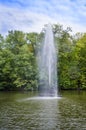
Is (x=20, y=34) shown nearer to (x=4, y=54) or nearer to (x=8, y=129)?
(x=4, y=54)

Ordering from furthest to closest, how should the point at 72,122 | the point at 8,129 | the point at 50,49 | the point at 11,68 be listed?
the point at 11,68, the point at 50,49, the point at 72,122, the point at 8,129

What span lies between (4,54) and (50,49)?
14.8 metres

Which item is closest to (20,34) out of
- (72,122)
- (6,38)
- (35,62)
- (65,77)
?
(6,38)

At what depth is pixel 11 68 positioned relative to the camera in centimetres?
6012

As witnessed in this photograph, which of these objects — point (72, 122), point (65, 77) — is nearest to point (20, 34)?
point (65, 77)

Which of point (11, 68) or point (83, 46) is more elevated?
point (83, 46)

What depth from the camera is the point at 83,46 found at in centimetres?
6359

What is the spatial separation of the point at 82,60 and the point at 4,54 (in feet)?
56.3

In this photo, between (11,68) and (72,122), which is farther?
(11,68)

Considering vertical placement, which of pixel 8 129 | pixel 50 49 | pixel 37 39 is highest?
pixel 37 39

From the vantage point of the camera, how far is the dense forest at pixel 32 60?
5947 centimetres

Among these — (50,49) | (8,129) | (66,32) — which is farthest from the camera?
(66,32)

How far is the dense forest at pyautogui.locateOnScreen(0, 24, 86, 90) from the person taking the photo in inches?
2341

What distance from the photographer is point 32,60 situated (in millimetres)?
61188
